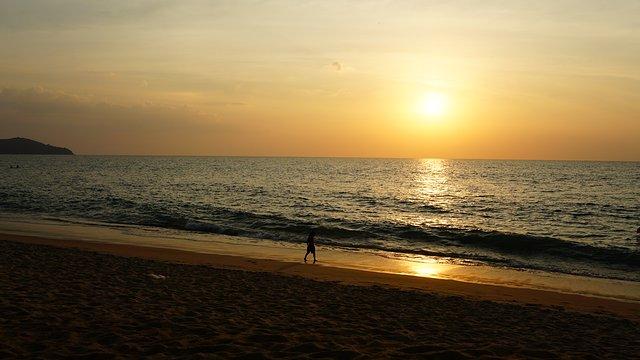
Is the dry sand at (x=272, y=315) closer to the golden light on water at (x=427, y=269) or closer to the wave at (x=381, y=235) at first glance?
the golden light on water at (x=427, y=269)

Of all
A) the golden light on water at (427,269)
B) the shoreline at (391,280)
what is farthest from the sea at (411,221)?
the shoreline at (391,280)

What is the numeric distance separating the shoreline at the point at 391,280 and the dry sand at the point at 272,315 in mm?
124

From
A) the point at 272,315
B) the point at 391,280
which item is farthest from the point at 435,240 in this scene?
the point at 272,315

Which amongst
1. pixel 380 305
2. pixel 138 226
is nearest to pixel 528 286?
pixel 380 305

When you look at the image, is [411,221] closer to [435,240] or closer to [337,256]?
[435,240]

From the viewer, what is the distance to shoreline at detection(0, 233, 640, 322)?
16.1 metres

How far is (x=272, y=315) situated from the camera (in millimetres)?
11539

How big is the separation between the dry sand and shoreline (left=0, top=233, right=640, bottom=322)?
0.12 meters

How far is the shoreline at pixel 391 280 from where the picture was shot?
52.7 feet

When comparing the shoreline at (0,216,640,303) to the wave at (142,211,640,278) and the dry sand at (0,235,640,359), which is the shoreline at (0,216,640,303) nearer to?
the wave at (142,211,640,278)

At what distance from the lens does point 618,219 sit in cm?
4438

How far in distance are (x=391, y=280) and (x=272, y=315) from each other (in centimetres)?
831

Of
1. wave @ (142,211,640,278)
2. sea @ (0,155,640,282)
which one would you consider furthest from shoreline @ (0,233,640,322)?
wave @ (142,211,640,278)

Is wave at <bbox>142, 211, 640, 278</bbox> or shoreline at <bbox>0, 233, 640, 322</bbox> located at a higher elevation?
wave at <bbox>142, 211, 640, 278</bbox>
